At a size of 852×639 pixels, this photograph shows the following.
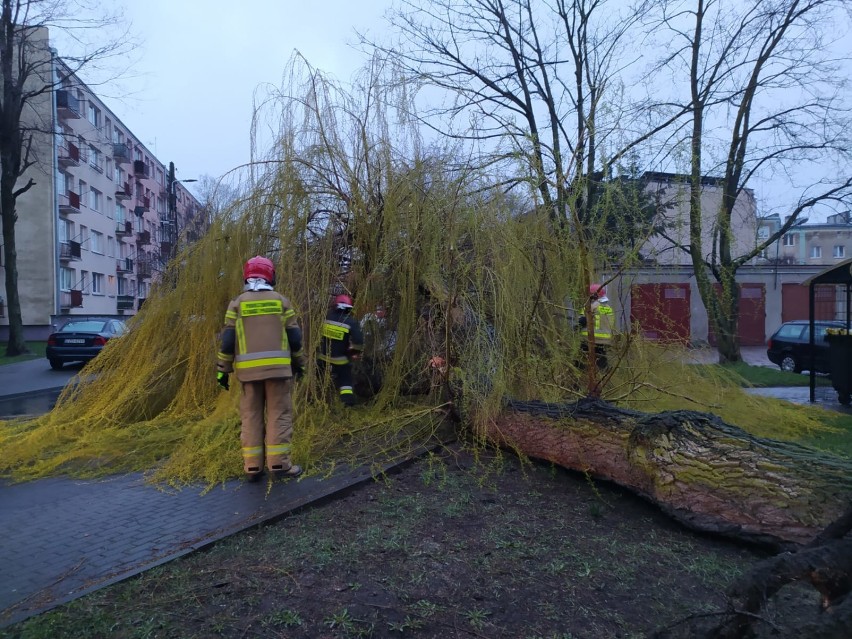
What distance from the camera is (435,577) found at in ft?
10.3

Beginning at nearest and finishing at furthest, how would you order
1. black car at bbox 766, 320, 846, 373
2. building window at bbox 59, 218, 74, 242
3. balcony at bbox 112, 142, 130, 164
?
1. black car at bbox 766, 320, 846, 373
2. building window at bbox 59, 218, 74, 242
3. balcony at bbox 112, 142, 130, 164

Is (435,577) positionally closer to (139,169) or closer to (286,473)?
(286,473)

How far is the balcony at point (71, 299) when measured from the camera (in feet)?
117

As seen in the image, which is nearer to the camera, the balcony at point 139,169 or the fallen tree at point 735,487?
the fallen tree at point 735,487

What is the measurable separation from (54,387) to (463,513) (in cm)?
1203

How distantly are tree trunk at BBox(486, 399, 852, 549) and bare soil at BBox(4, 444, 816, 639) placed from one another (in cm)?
21

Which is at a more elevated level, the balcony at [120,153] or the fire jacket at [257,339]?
the balcony at [120,153]

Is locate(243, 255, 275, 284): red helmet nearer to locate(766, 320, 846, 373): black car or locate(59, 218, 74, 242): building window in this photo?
locate(766, 320, 846, 373): black car

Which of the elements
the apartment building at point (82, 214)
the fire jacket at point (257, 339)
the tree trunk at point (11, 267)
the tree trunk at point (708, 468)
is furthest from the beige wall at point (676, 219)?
the tree trunk at point (11, 267)

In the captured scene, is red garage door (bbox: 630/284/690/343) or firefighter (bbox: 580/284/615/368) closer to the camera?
firefighter (bbox: 580/284/615/368)

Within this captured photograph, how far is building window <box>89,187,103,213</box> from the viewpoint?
41.7 m

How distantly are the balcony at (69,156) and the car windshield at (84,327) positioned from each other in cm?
2116

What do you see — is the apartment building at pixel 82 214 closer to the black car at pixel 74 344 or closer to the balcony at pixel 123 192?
the balcony at pixel 123 192

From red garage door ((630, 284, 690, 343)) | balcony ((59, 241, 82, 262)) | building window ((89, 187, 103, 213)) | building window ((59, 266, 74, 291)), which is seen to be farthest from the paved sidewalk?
building window ((89, 187, 103, 213))
